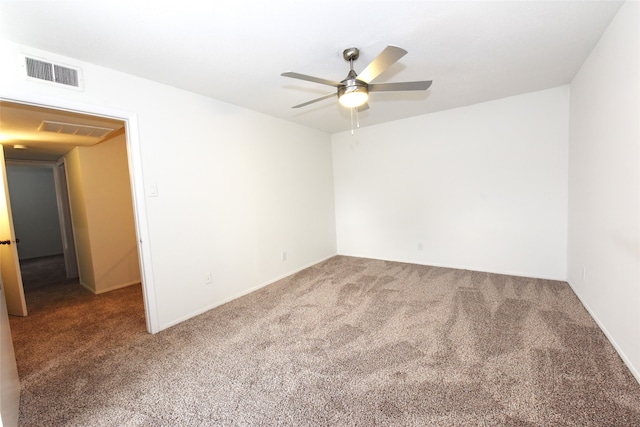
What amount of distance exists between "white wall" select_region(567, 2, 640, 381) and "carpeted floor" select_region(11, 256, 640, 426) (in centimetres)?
31

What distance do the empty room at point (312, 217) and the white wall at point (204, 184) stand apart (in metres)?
0.02

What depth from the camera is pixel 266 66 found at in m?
2.46

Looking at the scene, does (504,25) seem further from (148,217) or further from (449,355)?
(148,217)

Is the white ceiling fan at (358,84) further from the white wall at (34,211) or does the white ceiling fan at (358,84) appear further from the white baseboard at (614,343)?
the white wall at (34,211)

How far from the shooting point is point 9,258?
3.12 metres

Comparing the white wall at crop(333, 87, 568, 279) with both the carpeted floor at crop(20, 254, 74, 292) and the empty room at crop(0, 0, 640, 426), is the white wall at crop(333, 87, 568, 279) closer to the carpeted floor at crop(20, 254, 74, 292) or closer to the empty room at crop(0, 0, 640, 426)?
the empty room at crop(0, 0, 640, 426)

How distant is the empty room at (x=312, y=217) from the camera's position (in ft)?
5.72

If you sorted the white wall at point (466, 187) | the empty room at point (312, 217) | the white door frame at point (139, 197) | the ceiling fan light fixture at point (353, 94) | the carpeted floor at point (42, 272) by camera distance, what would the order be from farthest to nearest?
the carpeted floor at point (42, 272), the white wall at point (466, 187), the white door frame at point (139, 197), the ceiling fan light fixture at point (353, 94), the empty room at point (312, 217)

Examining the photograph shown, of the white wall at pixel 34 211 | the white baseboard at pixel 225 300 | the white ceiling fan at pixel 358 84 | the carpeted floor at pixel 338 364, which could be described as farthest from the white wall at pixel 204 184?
the white wall at pixel 34 211

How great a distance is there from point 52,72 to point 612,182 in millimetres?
4350

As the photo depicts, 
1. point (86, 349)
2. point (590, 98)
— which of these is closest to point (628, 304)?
point (590, 98)

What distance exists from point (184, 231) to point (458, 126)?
3957mm

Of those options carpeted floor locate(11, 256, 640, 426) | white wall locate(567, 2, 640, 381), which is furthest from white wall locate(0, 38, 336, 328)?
white wall locate(567, 2, 640, 381)

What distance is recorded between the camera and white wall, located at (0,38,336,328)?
247 centimetres
